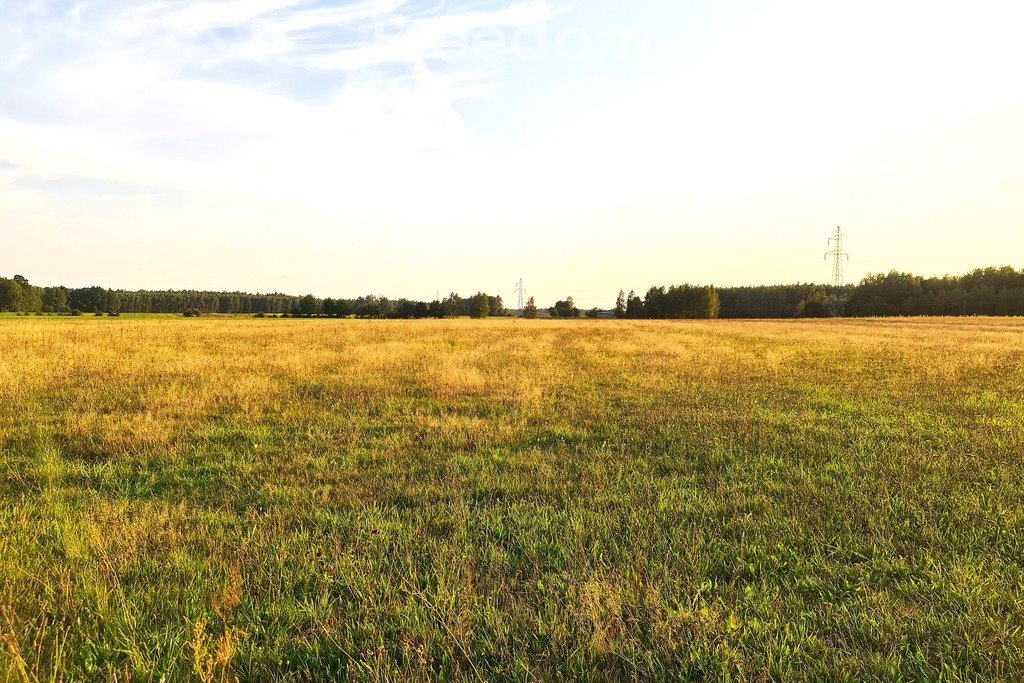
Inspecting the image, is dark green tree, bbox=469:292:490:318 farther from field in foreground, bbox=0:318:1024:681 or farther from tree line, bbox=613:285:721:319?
field in foreground, bbox=0:318:1024:681

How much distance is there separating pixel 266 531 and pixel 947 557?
5.95m

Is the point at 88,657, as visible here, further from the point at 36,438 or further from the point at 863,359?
the point at 863,359

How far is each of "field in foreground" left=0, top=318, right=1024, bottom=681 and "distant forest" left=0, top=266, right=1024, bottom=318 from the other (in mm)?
89395

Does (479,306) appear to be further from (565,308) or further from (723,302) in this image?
(723,302)

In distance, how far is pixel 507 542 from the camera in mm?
4094

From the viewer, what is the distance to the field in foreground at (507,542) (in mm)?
2740

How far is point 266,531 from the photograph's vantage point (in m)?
4.25

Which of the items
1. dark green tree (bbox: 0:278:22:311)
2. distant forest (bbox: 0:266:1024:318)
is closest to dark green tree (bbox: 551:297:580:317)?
distant forest (bbox: 0:266:1024:318)

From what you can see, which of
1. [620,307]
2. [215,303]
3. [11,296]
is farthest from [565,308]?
[11,296]

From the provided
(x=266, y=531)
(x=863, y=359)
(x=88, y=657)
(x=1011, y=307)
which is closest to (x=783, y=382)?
(x=863, y=359)

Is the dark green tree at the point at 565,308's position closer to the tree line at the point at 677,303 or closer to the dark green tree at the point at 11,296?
the tree line at the point at 677,303

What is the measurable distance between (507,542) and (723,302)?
137855mm

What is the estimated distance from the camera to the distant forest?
87.5 m

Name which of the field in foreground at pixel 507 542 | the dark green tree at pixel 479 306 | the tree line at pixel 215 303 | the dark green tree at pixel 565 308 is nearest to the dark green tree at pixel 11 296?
the tree line at pixel 215 303
